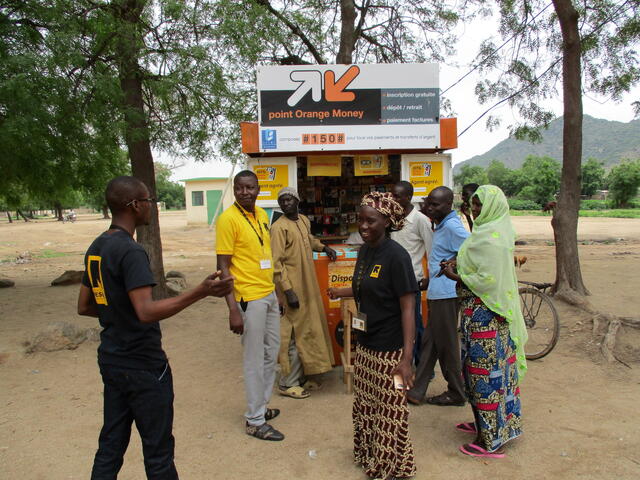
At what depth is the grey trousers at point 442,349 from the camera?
379cm

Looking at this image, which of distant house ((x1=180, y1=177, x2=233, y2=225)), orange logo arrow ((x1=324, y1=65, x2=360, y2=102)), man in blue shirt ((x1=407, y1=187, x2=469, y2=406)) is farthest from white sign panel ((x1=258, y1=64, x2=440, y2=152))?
distant house ((x1=180, y1=177, x2=233, y2=225))

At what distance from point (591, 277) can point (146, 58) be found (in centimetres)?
892

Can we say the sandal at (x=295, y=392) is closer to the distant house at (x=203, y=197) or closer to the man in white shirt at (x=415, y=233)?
the man in white shirt at (x=415, y=233)

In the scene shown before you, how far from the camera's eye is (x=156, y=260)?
25.5 ft

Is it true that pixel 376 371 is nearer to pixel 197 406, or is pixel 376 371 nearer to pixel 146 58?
pixel 197 406

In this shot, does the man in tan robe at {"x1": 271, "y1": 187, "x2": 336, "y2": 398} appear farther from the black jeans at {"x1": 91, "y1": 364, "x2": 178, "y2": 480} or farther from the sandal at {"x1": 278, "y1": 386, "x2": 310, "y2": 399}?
the black jeans at {"x1": 91, "y1": 364, "x2": 178, "y2": 480}

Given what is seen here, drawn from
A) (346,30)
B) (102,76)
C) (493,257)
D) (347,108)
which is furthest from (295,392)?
(346,30)

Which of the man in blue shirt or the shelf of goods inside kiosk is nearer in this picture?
the man in blue shirt

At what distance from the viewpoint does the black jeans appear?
2.13 meters

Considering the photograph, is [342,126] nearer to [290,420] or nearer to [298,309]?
[298,309]

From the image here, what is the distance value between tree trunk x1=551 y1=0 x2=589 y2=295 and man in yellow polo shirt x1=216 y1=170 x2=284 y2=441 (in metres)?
4.96

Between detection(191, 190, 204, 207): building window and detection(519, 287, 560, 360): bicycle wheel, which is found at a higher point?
detection(191, 190, 204, 207): building window

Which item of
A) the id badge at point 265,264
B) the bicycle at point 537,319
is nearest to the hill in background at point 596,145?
the bicycle at point 537,319

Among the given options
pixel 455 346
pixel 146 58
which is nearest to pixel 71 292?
pixel 146 58
